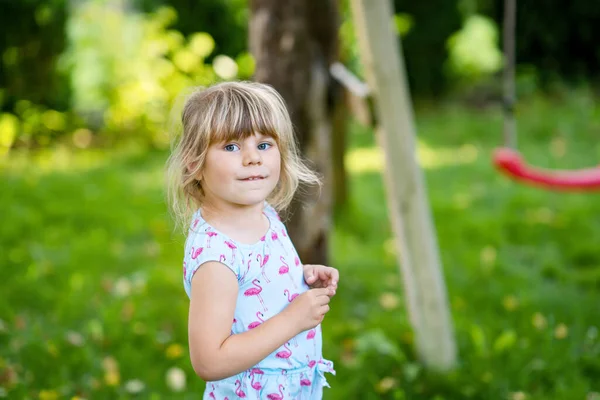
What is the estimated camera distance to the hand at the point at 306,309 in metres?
1.30

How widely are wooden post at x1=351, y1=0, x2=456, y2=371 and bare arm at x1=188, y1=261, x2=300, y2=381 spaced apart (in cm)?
150

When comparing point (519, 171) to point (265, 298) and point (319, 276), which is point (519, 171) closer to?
point (319, 276)

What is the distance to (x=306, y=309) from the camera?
4.27 feet

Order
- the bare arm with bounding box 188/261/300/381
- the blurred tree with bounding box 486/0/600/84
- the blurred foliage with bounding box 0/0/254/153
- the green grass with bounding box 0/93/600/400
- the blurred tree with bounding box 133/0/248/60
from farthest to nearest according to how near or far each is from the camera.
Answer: the blurred tree with bounding box 133/0/248/60 < the blurred foliage with bounding box 0/0/254/153 < the blurred tree with bounding box 486/0/600/84 < the green grass with bounding box 0/93/600/400 < the bare arm with bounding box 188/261/300/381

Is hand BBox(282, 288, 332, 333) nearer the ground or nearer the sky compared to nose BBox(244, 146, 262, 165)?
nearer the ground

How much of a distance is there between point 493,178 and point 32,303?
12.5 ft

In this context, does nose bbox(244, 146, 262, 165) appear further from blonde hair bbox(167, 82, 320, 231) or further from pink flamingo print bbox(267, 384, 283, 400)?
pink flamingo print bbox(267, 384, 283, 400)

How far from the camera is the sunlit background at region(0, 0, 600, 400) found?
111 inches

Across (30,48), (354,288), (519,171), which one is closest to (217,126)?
(519,171)

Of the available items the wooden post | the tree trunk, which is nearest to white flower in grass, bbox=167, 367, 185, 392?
the tree trunk

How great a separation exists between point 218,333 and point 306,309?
0.58ft

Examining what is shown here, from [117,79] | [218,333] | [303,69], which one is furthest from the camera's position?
[117,79]

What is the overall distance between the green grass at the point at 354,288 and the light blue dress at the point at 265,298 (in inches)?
49.0

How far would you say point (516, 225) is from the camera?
4531 millimetres
